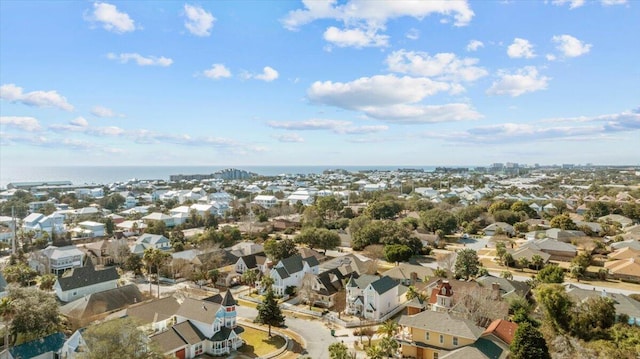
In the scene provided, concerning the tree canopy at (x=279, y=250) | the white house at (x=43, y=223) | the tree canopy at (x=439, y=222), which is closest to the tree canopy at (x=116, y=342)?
the tree canopy at (x=279, y=250)

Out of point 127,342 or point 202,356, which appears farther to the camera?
→ point 202,356

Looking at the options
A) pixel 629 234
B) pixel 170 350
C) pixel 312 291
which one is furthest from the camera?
pixel 629 234

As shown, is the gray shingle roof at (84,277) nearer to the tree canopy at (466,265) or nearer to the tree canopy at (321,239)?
the tree canopy at (321,239)

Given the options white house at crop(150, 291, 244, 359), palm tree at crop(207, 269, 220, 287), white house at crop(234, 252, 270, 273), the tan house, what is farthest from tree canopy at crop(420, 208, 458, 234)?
white house at crop(150, 291, 244, 359)

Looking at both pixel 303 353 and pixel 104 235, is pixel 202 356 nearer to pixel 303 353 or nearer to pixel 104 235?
pixel 303 353

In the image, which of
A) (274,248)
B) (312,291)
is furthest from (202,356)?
(274,248)

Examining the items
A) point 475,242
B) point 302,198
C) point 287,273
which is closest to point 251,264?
point 287,273
